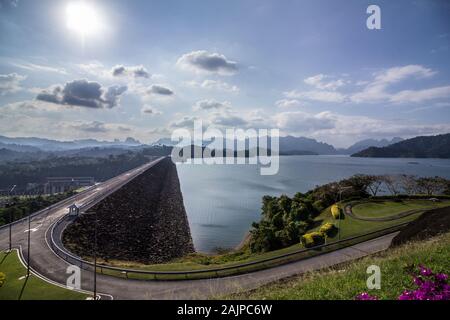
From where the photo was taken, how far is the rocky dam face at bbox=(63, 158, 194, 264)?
1496 inches

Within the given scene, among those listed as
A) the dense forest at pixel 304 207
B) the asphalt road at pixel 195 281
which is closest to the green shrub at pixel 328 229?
the dense forest at pixel 304 207

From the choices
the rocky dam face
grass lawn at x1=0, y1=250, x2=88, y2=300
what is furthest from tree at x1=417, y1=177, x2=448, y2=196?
grass lawn at x1=0, y1=250, x2=88, y2=300

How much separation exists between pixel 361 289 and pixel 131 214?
182ft

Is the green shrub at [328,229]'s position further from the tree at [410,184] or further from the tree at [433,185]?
the tree at [410,184]

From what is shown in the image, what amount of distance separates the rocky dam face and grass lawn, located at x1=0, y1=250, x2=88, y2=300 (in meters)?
7.70

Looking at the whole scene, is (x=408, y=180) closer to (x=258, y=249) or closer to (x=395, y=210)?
(x=395, y=210)

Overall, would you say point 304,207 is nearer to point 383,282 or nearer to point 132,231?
point 132,231

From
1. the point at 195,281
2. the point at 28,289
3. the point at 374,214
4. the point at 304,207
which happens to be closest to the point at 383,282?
the point at 195,281

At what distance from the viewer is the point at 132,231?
48719mm

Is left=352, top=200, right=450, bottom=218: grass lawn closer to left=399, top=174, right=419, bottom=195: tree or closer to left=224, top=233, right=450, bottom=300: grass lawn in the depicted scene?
left=399, top=174, right=419, bottom=195: tree

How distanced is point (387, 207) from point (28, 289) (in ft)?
124

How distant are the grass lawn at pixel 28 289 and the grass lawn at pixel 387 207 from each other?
3005cm
